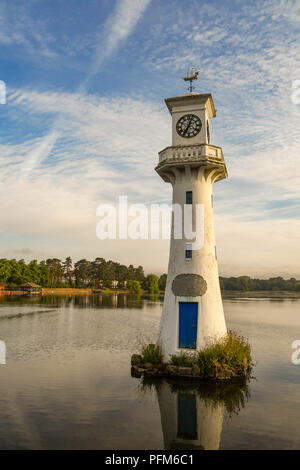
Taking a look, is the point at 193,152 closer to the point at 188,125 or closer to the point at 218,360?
the point at 188,125

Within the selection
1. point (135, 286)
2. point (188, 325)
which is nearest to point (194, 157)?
point (188, 325)

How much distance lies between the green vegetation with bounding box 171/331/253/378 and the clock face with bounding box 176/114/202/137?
10.6 m

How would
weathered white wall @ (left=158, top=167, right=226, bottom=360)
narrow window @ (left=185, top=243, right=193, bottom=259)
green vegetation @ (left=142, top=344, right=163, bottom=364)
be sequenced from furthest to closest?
1. narrow window @ (left=185, top=243, right=193, bottom=259)
2. green vegetation @ (left=142, top=344, right=163, bottom=364)
3. weathered white wall @ (left=158, top=167, right=226, bottom=360)

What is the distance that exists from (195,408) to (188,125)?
1346 centimetres

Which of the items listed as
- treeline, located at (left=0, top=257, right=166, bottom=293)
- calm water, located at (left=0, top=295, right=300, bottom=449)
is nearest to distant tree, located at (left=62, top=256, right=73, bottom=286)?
treeline, located at (left=0, top=257, right=166, bottom=293)

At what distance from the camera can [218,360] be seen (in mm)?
16734

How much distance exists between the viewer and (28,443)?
10.5m

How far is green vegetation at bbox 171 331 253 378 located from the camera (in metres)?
16.4

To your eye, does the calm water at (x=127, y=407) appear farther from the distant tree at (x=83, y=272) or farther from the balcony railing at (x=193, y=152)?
the distant tree at (x=83, y=272)

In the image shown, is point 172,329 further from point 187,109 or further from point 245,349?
point 187,109

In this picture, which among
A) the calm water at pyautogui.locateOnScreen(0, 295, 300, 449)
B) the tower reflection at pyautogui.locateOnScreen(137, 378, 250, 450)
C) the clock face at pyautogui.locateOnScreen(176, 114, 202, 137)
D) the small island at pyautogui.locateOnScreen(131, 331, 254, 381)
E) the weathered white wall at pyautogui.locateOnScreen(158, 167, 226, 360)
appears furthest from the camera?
the clock face at pyautogui.locateOnScreen(176, 114, 202, 137)

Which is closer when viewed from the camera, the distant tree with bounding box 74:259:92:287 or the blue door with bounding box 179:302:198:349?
the blue door with bounding box 179:302:198:349

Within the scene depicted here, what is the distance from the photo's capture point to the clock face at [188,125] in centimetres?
1861

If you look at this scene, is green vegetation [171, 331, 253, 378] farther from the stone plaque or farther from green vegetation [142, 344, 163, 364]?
the stone plaque
